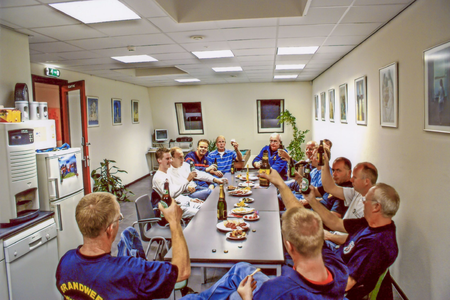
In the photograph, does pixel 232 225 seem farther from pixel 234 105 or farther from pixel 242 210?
pixel 234 105

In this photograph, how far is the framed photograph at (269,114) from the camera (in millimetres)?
10742

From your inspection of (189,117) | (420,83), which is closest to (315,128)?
(189,117)

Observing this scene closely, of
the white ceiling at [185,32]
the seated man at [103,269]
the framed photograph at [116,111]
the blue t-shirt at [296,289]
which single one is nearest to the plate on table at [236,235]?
the seated man at [103,269]

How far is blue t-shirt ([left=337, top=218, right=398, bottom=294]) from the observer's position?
6.49ft

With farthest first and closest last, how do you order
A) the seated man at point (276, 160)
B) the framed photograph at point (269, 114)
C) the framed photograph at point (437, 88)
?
the framed photograph at point (269, 114)
the seated man at point (276, 160)
the framed photograph at point (437, 88)

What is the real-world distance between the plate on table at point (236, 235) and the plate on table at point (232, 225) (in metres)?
0.10

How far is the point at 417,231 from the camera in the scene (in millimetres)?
2971

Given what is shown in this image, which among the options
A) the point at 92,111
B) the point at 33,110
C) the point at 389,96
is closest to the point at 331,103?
the point at 389,96

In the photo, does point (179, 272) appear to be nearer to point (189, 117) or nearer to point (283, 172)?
point (283, 172)

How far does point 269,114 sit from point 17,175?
8.69 m

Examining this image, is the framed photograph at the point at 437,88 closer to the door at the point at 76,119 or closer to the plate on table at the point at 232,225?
the plate on table at the point at 232,225

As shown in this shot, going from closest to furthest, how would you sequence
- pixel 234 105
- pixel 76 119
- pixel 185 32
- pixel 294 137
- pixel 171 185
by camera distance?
pixel 185 32 < pixel 171 185 < pixel 76 119 < pixel 294 137 < pixel 234 105

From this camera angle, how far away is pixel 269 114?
10.9 m

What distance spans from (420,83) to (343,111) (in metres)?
3.16
